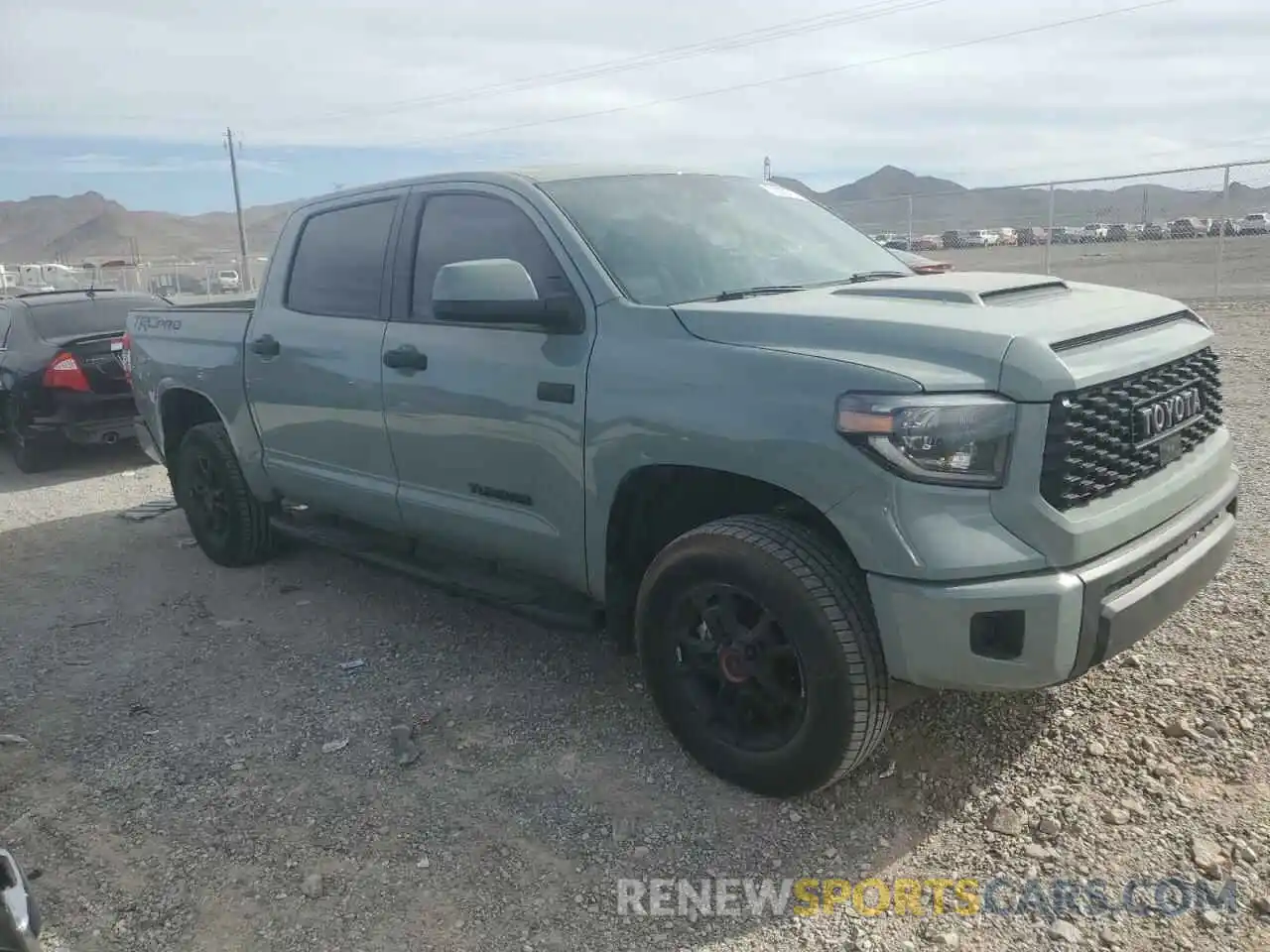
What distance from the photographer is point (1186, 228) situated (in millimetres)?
21016

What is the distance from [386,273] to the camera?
14.8 feet

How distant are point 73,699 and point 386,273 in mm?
2189

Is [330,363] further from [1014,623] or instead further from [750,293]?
[1014,623]

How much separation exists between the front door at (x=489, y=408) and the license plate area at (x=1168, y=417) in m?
1.69

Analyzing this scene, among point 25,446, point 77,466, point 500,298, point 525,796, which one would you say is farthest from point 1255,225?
point 525,796

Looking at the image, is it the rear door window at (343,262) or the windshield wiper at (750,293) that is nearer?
the windshield wiper at (750,293)

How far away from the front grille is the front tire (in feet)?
2.01

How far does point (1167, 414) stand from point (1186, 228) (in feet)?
67.7

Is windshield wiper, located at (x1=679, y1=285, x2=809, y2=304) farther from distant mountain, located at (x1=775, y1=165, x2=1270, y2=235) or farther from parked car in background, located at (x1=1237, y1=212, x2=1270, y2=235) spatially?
parked car in background, located at (x1=1237, y1=212, x2=1270, y2=235)

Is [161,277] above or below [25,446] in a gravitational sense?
above

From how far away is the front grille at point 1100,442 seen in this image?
2.79m

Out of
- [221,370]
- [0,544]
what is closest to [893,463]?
[221,370]

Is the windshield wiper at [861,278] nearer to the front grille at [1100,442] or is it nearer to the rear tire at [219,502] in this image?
the front grille at [1100,442]

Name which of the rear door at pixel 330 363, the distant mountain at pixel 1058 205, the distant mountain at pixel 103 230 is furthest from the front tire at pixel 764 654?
the distant mountain at pixel 103 230
